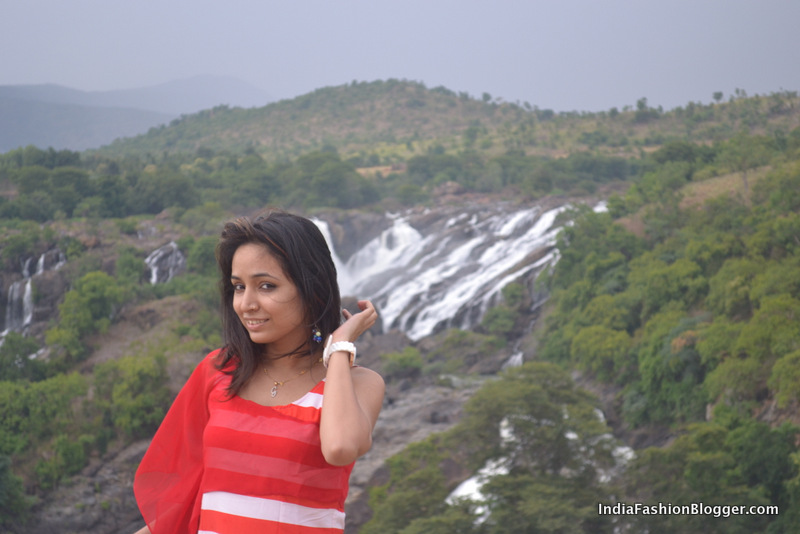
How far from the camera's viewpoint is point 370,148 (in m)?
57.3

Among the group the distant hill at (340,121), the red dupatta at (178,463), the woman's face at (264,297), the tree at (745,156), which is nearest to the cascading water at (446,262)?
the tree at (745,156)

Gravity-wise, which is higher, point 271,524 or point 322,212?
point 271,524

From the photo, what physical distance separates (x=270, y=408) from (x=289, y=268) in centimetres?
31

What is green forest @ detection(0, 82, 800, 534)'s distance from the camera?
9391mm

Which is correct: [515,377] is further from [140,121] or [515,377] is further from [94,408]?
[140,121]

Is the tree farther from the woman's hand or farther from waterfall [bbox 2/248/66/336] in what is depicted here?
waterfall [bbox 2/248/66/336]

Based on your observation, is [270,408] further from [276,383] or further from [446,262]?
[446,262]

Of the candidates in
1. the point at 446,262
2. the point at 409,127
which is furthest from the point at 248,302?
the point at 409,127

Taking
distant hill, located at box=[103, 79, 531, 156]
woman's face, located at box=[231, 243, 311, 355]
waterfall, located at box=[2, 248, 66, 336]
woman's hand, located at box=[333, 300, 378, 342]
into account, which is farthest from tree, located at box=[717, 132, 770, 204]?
distant hill, located at box=[103, 79, 531, 156]

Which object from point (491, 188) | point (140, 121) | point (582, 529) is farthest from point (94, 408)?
point (140, 121)

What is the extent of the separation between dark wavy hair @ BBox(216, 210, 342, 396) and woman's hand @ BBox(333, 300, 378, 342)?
0.25ft

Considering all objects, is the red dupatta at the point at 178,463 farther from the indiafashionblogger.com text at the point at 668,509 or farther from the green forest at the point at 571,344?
the indiafashionblogger.com text at the point at 668,509

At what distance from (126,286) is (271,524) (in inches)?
874

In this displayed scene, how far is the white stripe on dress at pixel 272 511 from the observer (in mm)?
1545
